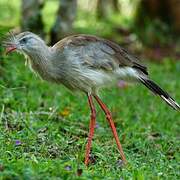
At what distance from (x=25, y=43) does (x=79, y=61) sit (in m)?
0.49

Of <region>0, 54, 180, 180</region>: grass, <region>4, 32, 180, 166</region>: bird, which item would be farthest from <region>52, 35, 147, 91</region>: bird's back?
<region>0, 54, 180, 180</region>: grass

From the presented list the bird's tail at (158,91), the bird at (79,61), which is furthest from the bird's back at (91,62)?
the bird's tail at (158,91)

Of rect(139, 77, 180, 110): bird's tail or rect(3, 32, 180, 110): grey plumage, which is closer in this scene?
rect(3, 32, 180, 110): grey plumage

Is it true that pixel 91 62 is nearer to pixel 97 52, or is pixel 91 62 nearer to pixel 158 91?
pixel 97 52

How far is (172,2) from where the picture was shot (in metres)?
12.3

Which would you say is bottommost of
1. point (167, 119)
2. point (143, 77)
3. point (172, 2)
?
point (167, 119)

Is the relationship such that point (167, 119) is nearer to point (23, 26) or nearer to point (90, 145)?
point (90, 145)

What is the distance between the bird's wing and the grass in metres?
0.77

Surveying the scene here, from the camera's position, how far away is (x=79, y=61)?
16.5ft

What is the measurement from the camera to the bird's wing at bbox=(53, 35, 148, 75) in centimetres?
507

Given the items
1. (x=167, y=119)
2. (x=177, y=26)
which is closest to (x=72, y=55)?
(x=167, y=119)

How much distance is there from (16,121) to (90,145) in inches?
38.0

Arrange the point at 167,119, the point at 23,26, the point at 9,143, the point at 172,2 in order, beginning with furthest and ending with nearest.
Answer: the point at 172,2, the point at 23,26, the point at 167,119, the point at 9,143

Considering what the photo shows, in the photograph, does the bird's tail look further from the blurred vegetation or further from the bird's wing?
the blurred vegetation
